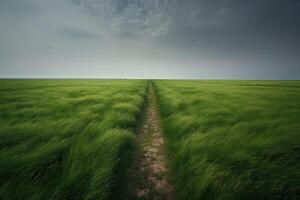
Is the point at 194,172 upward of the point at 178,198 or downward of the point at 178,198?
upward

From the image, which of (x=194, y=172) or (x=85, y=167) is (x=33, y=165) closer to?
(x=85, y=167)

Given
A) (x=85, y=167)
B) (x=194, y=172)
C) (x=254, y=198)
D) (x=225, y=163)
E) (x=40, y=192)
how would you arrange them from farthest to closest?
(x=225, y=163) < (x=194, y=172) < (x=85, y=167) < (x=254, y=198) < (x=40, y=192)

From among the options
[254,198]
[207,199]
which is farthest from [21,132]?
[254,198]

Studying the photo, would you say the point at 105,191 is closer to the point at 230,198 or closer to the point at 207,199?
the point at 207,199

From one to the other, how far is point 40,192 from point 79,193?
43cm

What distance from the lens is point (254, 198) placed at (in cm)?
166

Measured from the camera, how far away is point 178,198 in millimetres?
1824

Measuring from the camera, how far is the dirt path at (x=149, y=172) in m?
2.04

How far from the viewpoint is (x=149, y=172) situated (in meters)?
2.53

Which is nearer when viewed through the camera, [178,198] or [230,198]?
[230,198]

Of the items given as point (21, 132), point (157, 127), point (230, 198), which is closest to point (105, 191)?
point (230, 198)

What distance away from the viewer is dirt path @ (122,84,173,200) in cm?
204

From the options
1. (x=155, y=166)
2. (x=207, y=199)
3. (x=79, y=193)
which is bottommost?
(x=155, y=166)

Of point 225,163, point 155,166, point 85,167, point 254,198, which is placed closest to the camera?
point 254,198
